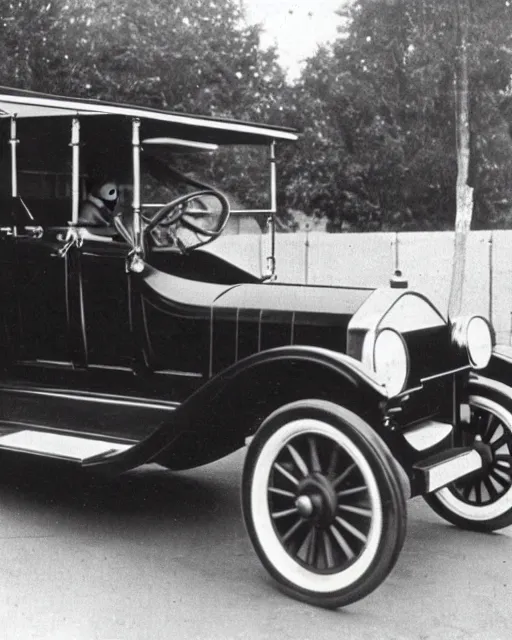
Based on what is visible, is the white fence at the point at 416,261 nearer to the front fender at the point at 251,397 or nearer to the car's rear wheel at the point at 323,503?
the front fender at the point at 251,397

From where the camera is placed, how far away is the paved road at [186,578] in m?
3.27

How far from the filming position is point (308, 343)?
Answer: 4012mm

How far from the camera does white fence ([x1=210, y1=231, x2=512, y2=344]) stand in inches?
642

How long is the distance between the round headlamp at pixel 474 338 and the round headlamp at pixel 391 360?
551 millimetres

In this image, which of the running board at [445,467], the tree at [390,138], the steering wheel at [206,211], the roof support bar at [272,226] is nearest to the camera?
the running board at [445,467]

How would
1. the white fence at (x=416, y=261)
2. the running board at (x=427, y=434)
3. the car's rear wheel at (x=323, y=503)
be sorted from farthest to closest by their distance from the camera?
the white fence at (x=416, y=261) < the running board at (x=427, y=434) < the car's rear wheel at (x=323, y=503)

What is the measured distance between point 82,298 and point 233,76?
22780 mm

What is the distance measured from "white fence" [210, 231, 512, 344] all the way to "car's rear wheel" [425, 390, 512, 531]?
1098 centimetres

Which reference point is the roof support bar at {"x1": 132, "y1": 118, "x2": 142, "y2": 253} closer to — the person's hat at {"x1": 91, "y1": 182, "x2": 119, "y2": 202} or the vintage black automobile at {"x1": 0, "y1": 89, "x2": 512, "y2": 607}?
the vintage black automobile at {"x1": 0, "y1": 89, "x2": 512, "y2": 607}

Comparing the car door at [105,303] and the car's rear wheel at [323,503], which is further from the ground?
the car door at [105,303]

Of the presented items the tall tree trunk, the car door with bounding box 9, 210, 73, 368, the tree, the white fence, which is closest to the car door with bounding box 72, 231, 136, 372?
the car door with bounding box 9, 210, 73, 368

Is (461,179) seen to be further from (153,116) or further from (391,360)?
(391,360)

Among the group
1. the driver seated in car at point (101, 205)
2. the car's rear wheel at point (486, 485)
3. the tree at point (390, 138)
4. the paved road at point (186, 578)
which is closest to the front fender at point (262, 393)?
the paved road at point (186, 578)

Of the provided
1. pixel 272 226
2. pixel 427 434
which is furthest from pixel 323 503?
pixel 272 226
